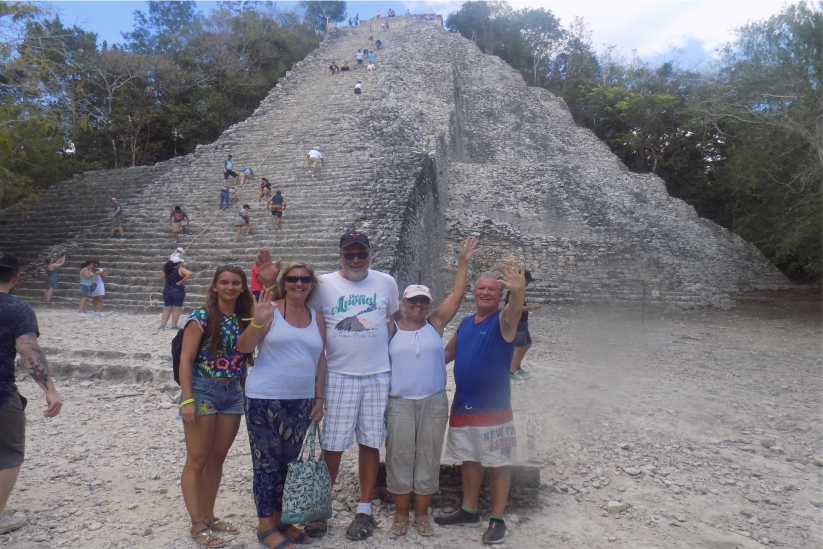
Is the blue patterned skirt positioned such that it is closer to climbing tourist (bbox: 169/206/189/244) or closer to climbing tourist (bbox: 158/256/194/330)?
climbing tourist (bbox: 158/256/194/330)

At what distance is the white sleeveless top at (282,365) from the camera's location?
2.59 meters

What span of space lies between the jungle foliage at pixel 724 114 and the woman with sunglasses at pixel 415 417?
10.4 m

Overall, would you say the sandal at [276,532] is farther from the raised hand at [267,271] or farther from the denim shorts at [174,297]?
the denim shorts at [174,297]

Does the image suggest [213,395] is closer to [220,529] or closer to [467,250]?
[220,529]

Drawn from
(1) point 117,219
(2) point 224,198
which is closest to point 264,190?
(2) point 224,198

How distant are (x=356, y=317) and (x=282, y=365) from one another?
46 cm

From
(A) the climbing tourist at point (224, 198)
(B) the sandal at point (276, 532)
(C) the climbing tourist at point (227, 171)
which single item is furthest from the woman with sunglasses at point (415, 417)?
(C) the climbing tourist at point (227, 171)

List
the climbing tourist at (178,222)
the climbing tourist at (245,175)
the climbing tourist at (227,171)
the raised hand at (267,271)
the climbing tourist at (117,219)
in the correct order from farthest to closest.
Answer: the climbing tourist at (245,175) → the climbing tourist at (227,171) → the climbing tourist at (117,219) → the climbing tourist at (178,222) → the raised hand at (267,271)

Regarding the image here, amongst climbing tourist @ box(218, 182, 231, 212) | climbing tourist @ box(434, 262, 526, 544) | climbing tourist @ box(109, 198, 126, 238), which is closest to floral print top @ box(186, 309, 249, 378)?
climbing tourist @ box(434, 262, 526, 544)

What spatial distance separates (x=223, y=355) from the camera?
2.66 meters

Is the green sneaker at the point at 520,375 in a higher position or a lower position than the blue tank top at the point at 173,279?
lower

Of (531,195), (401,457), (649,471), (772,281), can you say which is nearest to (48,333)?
(401,457)

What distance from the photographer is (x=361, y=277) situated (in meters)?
2.90

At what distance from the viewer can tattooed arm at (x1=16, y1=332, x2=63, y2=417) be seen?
8.57ft
